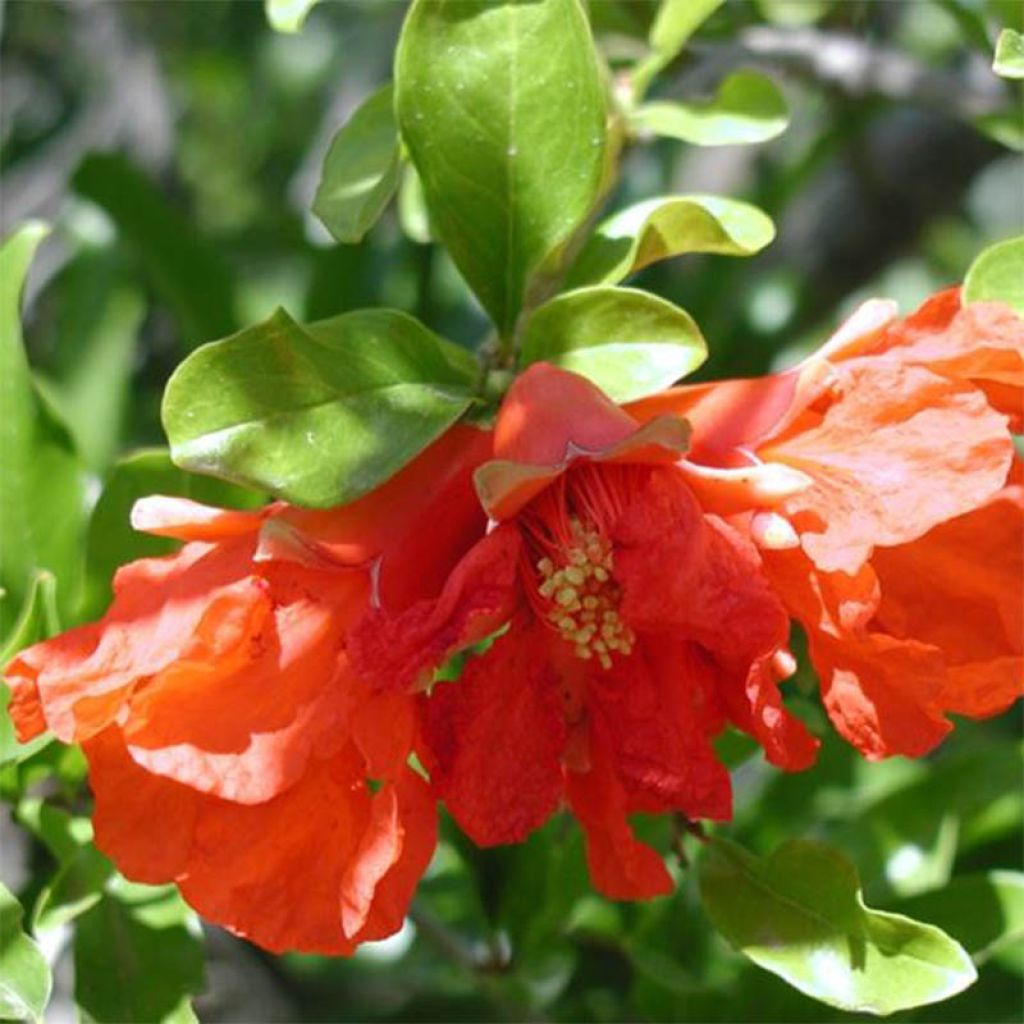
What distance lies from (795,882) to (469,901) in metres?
0.57

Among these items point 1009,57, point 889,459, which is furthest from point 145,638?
point 1009,57

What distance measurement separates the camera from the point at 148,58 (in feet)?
9.06

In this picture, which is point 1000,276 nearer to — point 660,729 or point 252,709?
point 660,729

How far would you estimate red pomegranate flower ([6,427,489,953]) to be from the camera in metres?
0.98

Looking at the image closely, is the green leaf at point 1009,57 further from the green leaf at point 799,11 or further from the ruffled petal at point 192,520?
the green leaf at point 799,11

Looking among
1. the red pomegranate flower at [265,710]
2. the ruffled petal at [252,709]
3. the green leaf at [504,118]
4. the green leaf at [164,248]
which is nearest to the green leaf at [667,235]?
the green leaf at [504,118]

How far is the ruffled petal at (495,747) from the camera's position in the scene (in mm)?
985

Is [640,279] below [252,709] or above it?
below

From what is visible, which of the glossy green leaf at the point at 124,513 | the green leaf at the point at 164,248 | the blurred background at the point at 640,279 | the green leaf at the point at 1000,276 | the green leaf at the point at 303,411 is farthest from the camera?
the green leaf at the point at 164,248

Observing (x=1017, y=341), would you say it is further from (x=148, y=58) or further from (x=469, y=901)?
(x=148, y=58)

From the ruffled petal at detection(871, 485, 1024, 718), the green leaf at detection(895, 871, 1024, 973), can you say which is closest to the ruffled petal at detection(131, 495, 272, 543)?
the ruffled petal at detection(871, 485, 1024, 718)

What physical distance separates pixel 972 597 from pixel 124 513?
0.51 meters

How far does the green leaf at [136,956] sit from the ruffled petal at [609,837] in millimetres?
245

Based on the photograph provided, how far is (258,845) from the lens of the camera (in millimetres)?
1023
